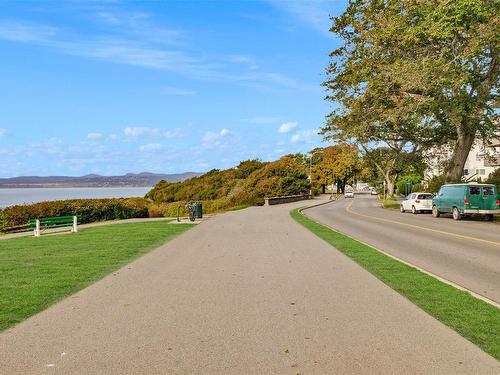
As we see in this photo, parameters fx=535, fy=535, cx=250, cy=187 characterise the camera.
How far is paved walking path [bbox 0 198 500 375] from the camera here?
16.1ft

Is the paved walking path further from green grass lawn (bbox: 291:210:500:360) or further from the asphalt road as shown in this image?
the asphalt road

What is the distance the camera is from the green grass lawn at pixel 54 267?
7820 mm

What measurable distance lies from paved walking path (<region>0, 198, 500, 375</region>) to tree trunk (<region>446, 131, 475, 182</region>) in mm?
25945

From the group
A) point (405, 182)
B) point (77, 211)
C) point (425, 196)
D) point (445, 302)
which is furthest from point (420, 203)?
point (405, 182)

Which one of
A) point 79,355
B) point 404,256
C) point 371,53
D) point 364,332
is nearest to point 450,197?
point 371,53

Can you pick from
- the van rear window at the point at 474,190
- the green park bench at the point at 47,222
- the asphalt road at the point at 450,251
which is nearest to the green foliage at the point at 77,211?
the green park bench at the point at 47,222

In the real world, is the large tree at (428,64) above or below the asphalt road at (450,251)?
above

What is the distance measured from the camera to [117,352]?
17.5 ft

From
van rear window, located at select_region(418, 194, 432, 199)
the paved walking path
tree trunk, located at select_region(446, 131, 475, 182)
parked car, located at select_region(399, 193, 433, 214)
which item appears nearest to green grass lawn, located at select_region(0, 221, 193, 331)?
the paved walking path

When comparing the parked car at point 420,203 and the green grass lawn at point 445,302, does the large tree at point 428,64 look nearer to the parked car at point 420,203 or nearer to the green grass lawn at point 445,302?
the parked car at point 420,203

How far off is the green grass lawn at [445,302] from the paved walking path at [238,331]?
201 mm

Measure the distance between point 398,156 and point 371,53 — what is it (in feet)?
94.1

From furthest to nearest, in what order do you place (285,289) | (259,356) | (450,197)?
(450,197) < (285,289) < (259,356)

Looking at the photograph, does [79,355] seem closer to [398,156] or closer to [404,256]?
[404,256]
